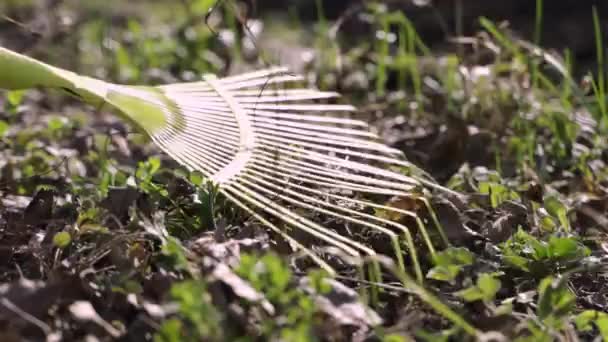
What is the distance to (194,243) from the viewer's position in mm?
1670

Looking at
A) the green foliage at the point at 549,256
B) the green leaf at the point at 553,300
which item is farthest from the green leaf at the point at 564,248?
the green leaf at the point at 553,300

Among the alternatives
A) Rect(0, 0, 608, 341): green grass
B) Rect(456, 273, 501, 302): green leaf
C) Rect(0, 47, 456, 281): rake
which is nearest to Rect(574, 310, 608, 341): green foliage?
Rect(0, 0, 608, 341): green grass

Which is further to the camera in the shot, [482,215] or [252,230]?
[482,215]

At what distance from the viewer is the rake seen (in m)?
1.86

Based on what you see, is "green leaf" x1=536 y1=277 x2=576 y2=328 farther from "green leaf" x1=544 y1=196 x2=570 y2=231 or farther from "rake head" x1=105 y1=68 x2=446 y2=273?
"green leaf" x1=544 y1=196 x2=570 y2=231

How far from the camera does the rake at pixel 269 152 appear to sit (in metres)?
1.86

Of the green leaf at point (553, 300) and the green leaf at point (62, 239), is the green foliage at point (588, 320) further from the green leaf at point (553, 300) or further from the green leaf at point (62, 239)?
the green leaf at point (62, 239)

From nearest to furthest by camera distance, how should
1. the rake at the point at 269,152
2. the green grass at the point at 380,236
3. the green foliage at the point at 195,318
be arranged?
the green foliage at the point at 195,318, the green grass at the point at 380,236, the rake at the point at 269,152

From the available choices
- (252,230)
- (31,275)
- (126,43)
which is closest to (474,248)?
(252,230)

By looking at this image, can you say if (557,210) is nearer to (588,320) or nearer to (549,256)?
(549,256)

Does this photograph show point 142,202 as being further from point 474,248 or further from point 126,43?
point 126,43

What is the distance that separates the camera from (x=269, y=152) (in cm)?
212

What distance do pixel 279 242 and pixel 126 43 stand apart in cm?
247

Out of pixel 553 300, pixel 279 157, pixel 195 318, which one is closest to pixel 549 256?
pixel 553 300
